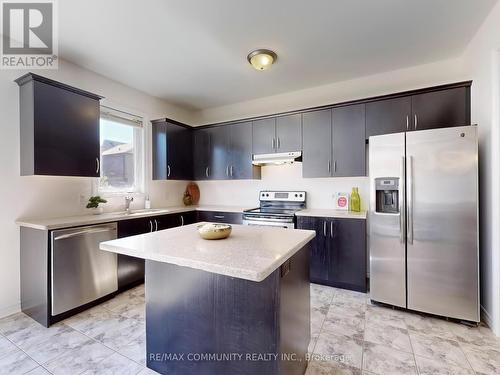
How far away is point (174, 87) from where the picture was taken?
3.54 m

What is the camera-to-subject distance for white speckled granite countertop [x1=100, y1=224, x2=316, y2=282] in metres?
1.02

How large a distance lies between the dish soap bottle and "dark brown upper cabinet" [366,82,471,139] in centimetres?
79

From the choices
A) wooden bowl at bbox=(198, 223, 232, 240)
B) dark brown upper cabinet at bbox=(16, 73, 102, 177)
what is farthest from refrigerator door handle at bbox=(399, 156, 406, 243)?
dark brown upper cabinet at bbox=(16, 73, 102, 177)

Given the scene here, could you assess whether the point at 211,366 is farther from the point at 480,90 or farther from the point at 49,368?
the point at 480,90

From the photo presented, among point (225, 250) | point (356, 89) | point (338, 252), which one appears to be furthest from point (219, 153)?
point (225, 250)

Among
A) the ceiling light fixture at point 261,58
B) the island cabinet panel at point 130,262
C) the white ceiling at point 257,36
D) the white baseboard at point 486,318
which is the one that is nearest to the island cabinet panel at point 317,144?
the white ceiling at point 257,36

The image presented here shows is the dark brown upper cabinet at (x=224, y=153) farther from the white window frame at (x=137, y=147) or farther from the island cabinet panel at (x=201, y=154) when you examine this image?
the white window frame at (x=137, y=147)

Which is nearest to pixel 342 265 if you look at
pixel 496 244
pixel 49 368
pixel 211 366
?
pixel 496 244

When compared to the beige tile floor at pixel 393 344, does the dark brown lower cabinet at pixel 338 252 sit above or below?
above

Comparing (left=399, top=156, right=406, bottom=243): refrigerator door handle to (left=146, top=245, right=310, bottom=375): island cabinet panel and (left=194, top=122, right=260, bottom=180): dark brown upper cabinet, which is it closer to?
(left=146, top=245, right=310, bottom=375): island cabinet panel

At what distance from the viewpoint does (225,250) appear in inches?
50.5

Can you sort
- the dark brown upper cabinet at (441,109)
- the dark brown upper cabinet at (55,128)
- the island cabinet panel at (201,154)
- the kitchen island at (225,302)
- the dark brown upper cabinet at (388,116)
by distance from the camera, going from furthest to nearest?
the island cabinet panel at (201,154)
the dark brown upper cabinet at (388,116)
the dark brown upper cabinet at (441,109)
the dark brown upper cabinet at (55,128)
the kitchen island at (225,302)

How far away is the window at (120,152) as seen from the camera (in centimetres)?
319

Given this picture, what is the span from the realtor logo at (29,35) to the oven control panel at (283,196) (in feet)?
10.3
